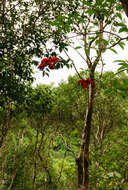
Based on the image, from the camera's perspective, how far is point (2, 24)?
3.75 meters

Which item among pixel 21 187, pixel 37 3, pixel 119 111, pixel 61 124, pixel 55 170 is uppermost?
pixel 37 3

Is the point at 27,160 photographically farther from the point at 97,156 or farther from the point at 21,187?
the point at 97,156

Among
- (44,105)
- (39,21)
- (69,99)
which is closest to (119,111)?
(69,99)

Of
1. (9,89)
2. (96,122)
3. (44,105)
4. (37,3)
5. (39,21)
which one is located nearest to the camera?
(9,89)

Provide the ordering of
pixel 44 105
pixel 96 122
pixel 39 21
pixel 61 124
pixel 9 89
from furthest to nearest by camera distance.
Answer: pixel 96 122
pixel 61 124
pixel 44 105
pixel 39 21
pixel 9 89

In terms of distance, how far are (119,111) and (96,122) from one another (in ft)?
5.70

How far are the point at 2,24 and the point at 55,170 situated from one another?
43.3ft

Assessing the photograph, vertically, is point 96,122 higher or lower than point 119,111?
lower

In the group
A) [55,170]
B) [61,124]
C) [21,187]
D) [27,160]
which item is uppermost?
[61,124]

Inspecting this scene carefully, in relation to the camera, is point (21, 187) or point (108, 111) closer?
point (108, 111)

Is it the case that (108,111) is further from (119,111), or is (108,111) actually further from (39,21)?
(39,21)

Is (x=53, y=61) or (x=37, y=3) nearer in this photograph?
(x=53, y=61)

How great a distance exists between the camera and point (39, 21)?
411 centimetres

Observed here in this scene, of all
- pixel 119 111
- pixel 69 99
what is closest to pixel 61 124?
pixel 69 99
